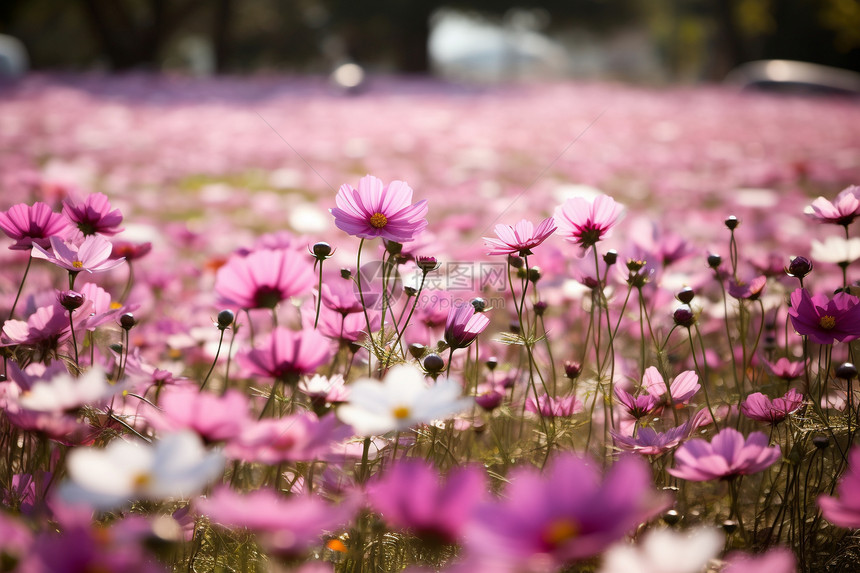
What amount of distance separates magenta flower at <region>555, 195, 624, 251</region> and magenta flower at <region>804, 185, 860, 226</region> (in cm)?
28

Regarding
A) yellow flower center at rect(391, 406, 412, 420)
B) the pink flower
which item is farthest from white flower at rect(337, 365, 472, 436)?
the pink flower

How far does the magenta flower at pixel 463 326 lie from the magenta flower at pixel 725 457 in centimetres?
26

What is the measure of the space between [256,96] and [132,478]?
957cm

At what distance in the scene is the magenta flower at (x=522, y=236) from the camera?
30.4 inches

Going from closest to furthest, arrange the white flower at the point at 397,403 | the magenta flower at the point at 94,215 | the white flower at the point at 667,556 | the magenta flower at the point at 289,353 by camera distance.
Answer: the white flower at the point at 667,556 < the white flower at the point at 397,403 < the magenta flower at the point at 289,353 < the magenta flower at the point at 94,215

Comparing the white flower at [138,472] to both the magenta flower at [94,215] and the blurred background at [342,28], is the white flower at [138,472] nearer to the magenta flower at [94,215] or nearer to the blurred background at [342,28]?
the magenta flower at [94,215]

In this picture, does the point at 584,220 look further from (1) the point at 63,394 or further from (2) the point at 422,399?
(1) the point at 63,394

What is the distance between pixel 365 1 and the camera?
717 inches

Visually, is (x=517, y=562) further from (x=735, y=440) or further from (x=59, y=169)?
(x=59, y=169)

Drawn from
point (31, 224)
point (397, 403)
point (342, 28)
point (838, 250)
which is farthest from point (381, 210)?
point (342, 28)

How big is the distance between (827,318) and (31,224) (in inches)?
38.4

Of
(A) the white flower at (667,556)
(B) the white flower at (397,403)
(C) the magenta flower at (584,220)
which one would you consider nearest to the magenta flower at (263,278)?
(B) the white flower at (397,403)

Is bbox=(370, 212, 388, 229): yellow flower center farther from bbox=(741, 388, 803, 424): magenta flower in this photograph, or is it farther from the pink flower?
bbox=(741, 388, 803, 424): magenta flower

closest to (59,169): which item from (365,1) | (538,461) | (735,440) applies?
(538,461)
